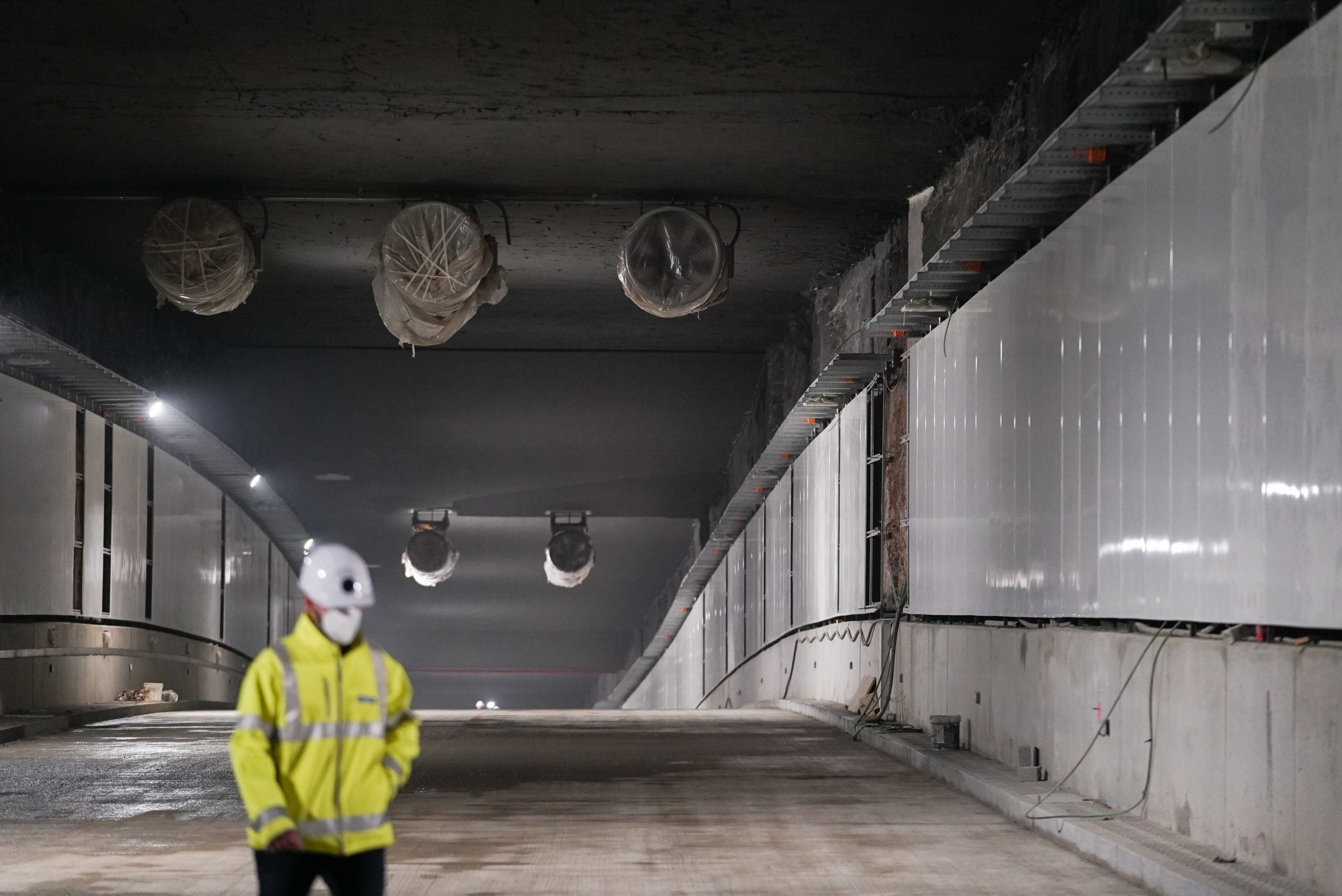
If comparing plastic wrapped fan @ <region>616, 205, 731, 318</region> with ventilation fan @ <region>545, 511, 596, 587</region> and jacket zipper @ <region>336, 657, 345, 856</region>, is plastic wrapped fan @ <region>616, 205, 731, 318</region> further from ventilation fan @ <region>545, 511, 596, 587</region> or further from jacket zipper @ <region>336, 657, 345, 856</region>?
ventilation fan @ <region>545, 511, 596, 587</region>

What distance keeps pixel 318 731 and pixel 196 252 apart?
998cm

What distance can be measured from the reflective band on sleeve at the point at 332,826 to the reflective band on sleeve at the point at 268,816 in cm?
9

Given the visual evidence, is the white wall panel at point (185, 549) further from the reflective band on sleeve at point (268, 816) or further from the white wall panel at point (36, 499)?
the reflective band on sleeve at point (268, 816)

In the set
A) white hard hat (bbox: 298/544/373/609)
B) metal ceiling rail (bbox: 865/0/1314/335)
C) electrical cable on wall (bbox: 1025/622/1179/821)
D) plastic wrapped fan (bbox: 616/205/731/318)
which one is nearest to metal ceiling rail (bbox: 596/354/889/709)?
plastic wrapped fan (bbox: 616/205/731/318)

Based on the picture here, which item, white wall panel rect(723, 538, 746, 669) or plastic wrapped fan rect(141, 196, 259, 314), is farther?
white wall panel rect(723, 538, 746, 669)

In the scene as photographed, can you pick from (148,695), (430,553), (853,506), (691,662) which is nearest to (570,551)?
(430,553)

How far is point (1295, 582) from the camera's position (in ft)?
19.9

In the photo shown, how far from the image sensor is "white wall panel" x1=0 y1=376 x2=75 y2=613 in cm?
1631

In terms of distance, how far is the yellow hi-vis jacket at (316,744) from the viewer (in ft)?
14.1

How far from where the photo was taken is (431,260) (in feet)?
43.7

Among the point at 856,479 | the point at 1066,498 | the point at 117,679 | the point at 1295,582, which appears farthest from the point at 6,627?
the point at 1295,582

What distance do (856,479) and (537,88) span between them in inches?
276

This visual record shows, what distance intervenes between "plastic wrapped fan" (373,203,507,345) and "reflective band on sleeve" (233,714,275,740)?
916 cm

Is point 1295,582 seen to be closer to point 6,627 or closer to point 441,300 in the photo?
point 441,300
